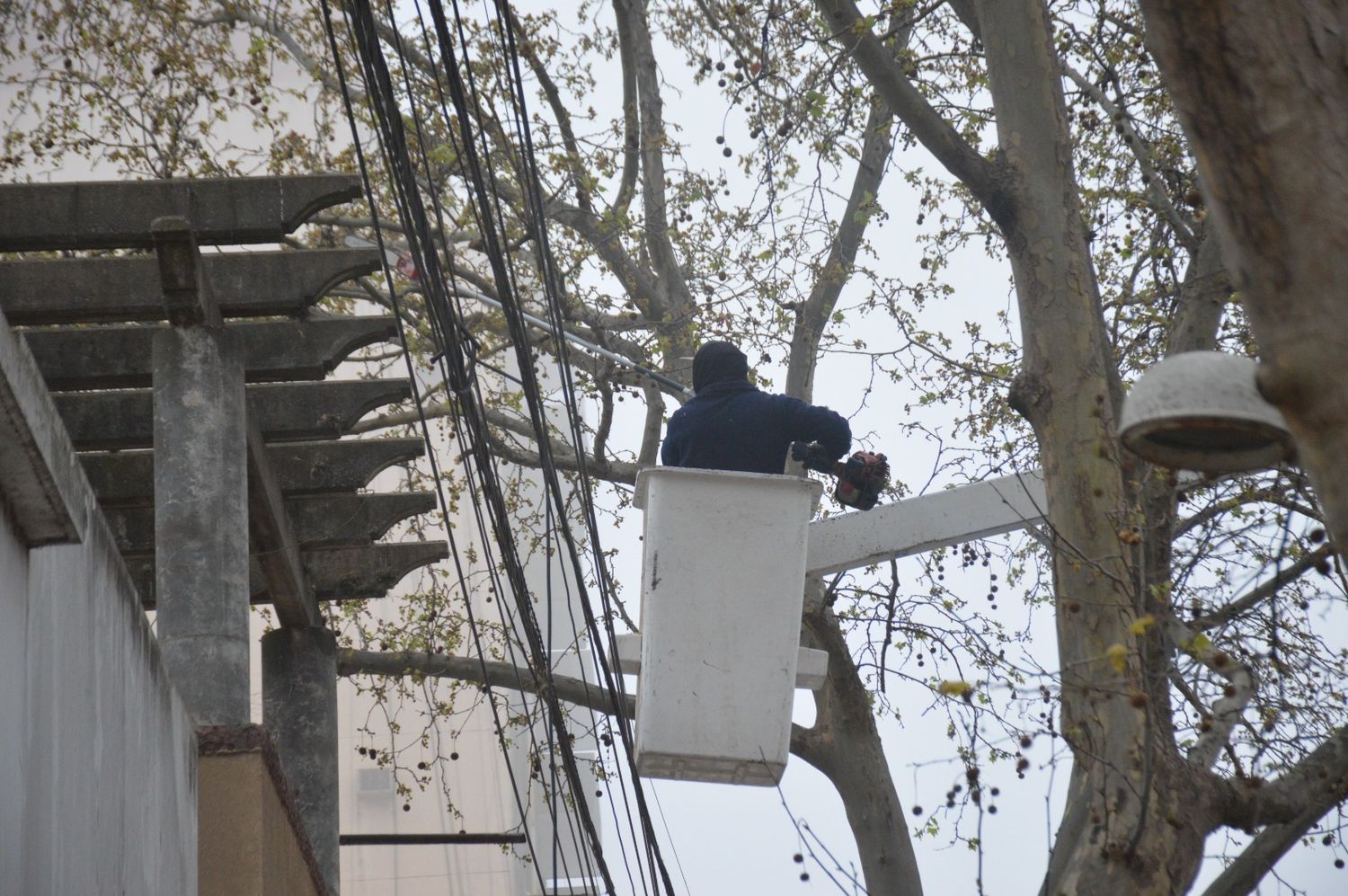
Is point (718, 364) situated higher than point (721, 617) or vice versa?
point (718, 364)

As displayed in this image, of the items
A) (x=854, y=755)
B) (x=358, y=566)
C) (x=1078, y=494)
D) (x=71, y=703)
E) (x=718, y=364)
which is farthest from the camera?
(x=854, y=755)

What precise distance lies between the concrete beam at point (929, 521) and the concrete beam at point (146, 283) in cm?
249

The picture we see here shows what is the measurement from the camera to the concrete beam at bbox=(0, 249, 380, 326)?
7.18 metres

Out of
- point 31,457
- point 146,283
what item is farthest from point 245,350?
point 31,457

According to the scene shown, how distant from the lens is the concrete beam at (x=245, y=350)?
7.59 m

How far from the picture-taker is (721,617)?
6359mm

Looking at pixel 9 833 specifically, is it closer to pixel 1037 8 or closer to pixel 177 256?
pixel 177 256

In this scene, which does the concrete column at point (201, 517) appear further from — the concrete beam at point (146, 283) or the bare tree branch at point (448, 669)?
the bare tree branch at point (448, 669)

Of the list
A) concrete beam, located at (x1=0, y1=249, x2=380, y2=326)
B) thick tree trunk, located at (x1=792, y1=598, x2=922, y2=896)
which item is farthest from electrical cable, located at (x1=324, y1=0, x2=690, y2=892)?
thick tree trunk, located at (x1=792, y1=598, x2=922, y2=896)

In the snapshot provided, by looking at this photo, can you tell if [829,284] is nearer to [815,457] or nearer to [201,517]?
[815,457]

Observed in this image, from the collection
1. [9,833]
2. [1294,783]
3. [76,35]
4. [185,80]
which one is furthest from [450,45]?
[76,35]

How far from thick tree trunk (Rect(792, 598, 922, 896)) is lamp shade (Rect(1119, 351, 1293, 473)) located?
7029 mm

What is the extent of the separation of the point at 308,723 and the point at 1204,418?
7.34 metres

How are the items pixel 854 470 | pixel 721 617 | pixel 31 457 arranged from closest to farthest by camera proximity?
pixel 31 457, pixel 721 617, pixel 854 470
